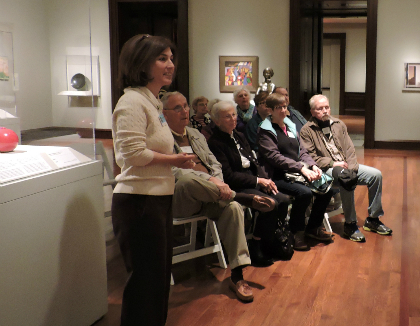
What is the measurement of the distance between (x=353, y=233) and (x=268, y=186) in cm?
104

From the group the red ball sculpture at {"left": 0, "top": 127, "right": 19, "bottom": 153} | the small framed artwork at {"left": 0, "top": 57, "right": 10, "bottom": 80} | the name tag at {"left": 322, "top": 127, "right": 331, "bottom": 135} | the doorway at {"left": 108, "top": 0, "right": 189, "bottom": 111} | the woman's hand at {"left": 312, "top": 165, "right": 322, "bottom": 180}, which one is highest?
the doorway at {"left": 108, "top": 0, "right": 189, "bottom": 111}

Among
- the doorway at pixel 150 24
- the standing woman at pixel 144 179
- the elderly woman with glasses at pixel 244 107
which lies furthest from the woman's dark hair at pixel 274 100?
the doorway at pixel 150 24

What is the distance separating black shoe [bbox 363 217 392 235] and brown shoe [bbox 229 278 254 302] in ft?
6.08

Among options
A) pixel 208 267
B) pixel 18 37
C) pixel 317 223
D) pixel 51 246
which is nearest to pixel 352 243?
pixel 317 223

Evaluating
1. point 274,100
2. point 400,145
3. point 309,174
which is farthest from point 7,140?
point 400,145

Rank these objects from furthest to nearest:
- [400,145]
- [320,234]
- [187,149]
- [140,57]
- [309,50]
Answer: [309,50] < [400,145] < [320,234] < [187,149] < [140,57]

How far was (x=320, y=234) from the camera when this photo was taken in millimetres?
4383

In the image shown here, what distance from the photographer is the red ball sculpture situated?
2383 millimetres

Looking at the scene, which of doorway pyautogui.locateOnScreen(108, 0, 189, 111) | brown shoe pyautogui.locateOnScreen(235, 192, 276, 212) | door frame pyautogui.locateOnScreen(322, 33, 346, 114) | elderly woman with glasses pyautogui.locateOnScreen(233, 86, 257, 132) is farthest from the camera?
door frame pyautogui.locateOnScreen(322, 33, 346, 114)

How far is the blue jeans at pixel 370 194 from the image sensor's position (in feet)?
14.6

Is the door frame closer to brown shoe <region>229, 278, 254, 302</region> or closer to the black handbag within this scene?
the black handbag

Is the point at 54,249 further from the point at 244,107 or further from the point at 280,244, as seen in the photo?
the point at 244,107

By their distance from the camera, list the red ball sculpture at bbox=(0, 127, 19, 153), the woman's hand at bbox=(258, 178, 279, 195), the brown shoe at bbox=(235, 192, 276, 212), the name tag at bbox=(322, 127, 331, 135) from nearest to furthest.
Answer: the red ball sculpture at bbox=(0, 127, 19, 153)
the brown shoe at bbox=(235, 192, 276, 212)
the woman's hand at bbox=(258, 178, 279, 195)
the name tag at bbox=(322, 127, 331, 135)

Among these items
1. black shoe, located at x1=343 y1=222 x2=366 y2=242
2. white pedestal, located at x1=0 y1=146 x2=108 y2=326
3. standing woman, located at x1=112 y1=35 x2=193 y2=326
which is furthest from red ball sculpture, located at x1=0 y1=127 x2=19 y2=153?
black shoe, located at x1=343 y1=222 x2=366 y2=242
